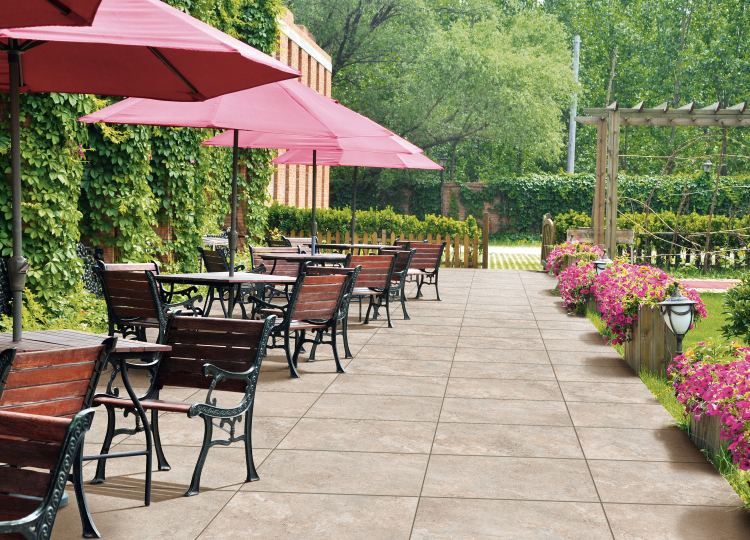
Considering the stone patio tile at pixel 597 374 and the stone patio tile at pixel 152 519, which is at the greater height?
the stone patio tile at pixel 597 374

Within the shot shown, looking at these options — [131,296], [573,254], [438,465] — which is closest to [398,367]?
[131,296]

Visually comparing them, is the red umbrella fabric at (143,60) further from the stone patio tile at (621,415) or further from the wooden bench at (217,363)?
the stone patio tile at (621,415)

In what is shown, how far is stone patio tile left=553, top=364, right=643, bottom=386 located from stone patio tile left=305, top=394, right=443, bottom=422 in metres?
1.58

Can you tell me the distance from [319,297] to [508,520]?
12.9 ft

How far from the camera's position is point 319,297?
7715 millimetres

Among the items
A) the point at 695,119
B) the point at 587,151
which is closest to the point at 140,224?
the point at 695,119

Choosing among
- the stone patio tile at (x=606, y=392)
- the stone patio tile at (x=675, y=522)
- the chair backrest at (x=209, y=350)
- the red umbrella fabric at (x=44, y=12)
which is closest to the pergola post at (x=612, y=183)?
the stone patio tile at (x=606, y=392)

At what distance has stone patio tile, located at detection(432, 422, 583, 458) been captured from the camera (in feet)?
17.1

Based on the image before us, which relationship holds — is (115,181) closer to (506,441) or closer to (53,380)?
(506,441)

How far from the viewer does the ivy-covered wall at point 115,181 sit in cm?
884

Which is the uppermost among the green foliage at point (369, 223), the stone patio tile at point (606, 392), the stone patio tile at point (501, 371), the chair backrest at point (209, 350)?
the green foliage at point (369, 223)

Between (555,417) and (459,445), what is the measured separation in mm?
1083

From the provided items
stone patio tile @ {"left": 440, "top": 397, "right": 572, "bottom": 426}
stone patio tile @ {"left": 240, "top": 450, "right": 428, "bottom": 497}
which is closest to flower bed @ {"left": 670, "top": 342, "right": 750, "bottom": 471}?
stone patio tile @ {"left": 440, "top": 397, "right": 572, "bottom": 426}

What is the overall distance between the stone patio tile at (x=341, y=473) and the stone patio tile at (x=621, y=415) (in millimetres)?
1550
